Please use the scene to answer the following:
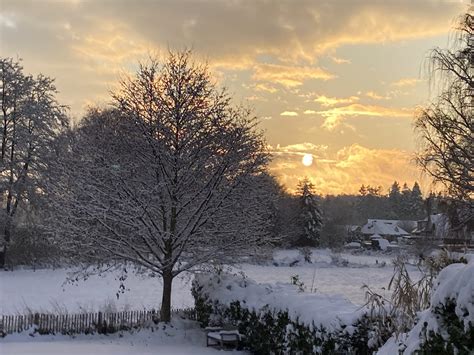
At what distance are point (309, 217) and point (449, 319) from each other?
60.4 metres

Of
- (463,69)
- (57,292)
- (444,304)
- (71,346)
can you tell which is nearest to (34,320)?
(71,346)

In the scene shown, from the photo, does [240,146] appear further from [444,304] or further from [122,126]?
[444,304]

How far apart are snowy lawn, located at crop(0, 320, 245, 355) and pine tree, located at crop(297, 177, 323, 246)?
162 feet

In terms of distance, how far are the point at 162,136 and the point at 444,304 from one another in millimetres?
12215

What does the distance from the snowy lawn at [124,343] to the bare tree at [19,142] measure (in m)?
20.0

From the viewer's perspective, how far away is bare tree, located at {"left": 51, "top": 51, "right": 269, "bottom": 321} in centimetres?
1558

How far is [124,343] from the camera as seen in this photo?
14.0 meters

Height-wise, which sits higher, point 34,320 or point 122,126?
point 122,126

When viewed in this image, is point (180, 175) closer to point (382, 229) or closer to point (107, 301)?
point (107, 301)

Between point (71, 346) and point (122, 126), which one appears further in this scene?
point (122, 126)

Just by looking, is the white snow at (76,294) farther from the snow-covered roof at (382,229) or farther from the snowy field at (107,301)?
the snow-covered roof at (382,229)

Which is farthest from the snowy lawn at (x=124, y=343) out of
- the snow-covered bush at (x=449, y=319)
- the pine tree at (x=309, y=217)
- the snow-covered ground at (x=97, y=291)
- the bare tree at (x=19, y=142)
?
the pine tree at (x=309, y=217)

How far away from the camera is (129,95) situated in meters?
16.5

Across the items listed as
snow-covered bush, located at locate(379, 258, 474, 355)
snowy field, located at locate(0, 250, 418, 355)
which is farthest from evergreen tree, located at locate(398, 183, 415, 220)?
snow-covered bush, located at locate(379, 258, 474, 355)
